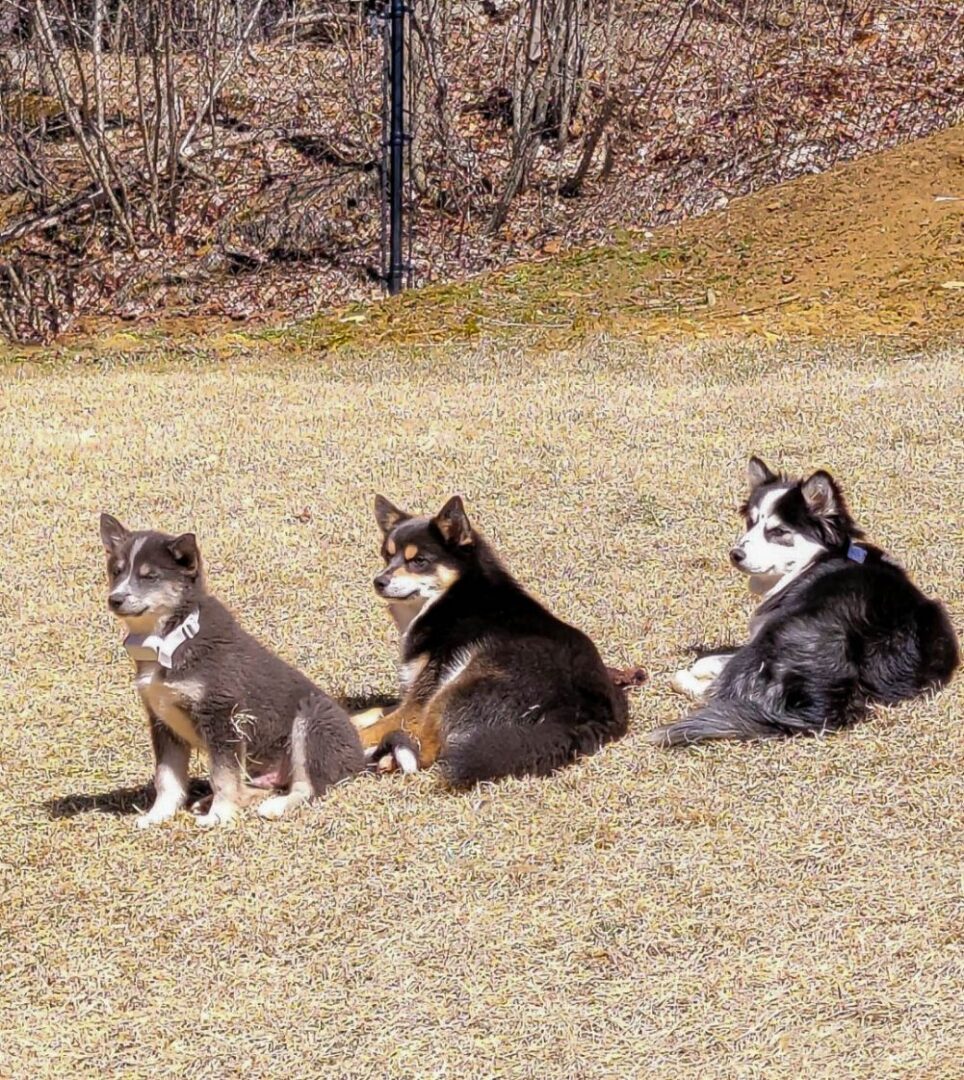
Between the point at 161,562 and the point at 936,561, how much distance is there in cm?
413

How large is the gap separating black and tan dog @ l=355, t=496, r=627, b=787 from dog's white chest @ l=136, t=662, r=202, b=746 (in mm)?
747

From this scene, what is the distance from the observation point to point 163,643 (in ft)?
17.3

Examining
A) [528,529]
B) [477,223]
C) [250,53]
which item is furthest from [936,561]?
[250,53]

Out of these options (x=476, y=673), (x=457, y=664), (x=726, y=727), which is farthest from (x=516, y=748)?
(x=726, y=727)

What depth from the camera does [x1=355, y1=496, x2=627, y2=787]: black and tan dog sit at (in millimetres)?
5480

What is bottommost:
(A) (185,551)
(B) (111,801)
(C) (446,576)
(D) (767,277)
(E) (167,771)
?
(B) (111,801)

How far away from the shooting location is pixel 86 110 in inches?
596

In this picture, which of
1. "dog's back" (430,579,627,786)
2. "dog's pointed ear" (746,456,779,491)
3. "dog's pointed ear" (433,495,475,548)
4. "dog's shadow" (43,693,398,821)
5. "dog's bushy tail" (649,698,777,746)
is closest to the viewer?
"dog's back" (430,579,627,786)

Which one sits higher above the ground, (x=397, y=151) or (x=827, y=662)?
(x=397, y=151)

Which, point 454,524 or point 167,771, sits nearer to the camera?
point 167,771

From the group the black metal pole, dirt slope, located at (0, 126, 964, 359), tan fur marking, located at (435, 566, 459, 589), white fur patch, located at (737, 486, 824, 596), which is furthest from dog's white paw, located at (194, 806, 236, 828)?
the black metal pole

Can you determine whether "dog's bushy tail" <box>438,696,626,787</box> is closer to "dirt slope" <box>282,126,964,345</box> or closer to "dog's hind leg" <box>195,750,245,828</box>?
"dog's hind leg" <box>195,750,245,828</box>

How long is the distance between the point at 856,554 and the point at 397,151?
895 cm

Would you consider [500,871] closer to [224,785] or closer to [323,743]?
[323,743]
